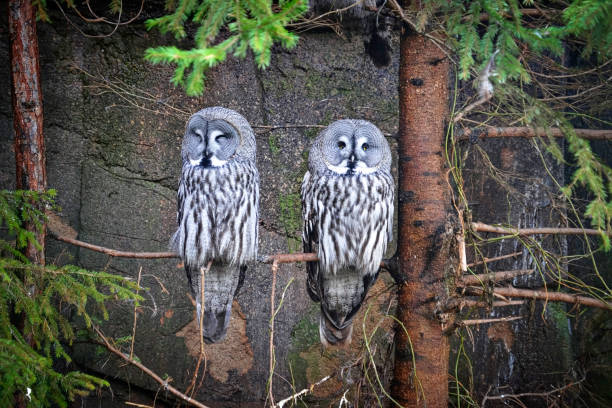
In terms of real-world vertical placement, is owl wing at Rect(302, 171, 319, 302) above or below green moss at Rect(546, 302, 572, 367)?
above

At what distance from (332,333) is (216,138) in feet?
3.38

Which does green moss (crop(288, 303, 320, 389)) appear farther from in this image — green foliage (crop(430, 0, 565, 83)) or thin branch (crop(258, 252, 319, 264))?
green foliage (crop(430, 0, 565, 83))

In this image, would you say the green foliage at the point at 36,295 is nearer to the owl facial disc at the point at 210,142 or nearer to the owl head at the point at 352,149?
the owl facial disc at the point at 210,142

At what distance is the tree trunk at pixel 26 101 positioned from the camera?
6.47 feet

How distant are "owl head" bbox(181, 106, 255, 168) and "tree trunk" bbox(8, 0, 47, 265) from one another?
58 cm

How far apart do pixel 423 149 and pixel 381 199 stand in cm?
32

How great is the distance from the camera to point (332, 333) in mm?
2393

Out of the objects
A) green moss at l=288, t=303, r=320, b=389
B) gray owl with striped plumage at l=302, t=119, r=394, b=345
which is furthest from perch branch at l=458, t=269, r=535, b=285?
green moss at l=288, t=303, r=320, b=389

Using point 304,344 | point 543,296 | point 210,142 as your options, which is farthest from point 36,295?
point 543,296

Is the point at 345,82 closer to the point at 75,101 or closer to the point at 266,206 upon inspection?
the point at 266,206

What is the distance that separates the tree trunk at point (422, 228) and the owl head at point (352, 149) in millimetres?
218

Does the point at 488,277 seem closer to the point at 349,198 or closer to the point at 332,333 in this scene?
the point at 349,198

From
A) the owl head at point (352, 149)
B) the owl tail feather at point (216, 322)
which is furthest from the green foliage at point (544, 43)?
the owl tail feather at point (216, 322)

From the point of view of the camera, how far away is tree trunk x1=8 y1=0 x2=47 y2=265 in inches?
77.6
